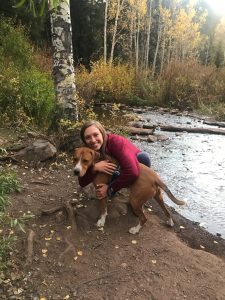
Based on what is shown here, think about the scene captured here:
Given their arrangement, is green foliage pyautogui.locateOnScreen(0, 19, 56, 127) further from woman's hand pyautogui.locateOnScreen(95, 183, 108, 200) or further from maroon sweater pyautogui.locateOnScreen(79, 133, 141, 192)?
woman's hand pyautogui.locateOnScreen(95, 183, 108, 200)

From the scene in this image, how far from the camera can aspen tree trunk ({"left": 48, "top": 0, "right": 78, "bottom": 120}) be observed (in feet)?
21.3

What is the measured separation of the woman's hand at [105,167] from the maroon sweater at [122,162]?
0.09 metres

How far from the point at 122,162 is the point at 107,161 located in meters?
0.19

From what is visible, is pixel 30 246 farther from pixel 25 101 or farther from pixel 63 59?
pixel 25 101

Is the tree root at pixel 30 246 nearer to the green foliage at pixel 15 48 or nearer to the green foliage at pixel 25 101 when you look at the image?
the green foliage at pixel 25 101

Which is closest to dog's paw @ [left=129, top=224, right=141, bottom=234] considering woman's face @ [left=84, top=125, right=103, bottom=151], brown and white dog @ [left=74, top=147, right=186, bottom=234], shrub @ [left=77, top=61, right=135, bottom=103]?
brown and white dog @ [left=74, top=147, right=186, bottom=234]

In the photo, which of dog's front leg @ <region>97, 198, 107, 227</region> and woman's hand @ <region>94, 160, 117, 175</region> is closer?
woman's hand @ <region>94, 160, 117, 175</region>

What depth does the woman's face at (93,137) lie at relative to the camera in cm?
412

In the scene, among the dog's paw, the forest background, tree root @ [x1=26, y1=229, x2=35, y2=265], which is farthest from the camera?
the forest background

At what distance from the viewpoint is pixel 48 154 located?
5.98 meters

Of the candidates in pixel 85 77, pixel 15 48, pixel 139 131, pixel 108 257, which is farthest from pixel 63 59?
pixel 85 77

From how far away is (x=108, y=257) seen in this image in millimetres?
3775

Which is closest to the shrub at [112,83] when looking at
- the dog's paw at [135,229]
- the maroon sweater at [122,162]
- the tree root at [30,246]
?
the maroon sweater at [122,162]

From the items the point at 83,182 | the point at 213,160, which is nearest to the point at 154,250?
the point at 83,182
